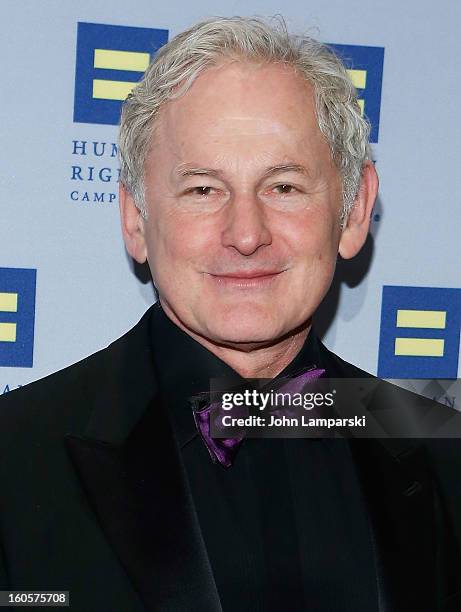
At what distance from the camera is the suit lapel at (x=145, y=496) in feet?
4.77

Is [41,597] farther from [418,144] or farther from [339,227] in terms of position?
[418,144]

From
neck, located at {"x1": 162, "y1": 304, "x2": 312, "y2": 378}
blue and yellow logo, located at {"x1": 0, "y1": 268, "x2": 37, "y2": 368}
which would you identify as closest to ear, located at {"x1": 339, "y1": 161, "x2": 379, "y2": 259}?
neck, located at {"x1": 162, "y1": 304, "x2": 312, "y2": 378}

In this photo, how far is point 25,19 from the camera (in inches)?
76.9

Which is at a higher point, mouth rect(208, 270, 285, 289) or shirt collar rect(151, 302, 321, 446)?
mouth rect(208, 270, 285, 289)

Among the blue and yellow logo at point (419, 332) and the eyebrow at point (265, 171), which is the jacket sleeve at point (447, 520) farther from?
the eyebrow at point (265, 171)

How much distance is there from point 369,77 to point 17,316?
0.96 metres

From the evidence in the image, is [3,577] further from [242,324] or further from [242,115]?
[242,115]

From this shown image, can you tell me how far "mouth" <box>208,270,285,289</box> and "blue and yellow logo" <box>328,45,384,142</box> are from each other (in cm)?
67

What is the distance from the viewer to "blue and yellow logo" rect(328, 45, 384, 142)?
6.97 ft

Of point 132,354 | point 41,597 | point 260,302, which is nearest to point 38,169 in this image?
point 132,354

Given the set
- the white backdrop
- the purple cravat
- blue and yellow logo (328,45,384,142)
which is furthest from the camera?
blue and yellow logo (328,45,384,142)

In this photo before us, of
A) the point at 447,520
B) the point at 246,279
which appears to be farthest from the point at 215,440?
the point at 447,520

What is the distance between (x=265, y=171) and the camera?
1586 millimetres

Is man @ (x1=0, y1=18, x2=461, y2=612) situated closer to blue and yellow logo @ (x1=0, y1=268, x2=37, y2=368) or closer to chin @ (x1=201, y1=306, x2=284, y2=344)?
chin @ (x1=201, y1=306, x2=284, y2=344)
